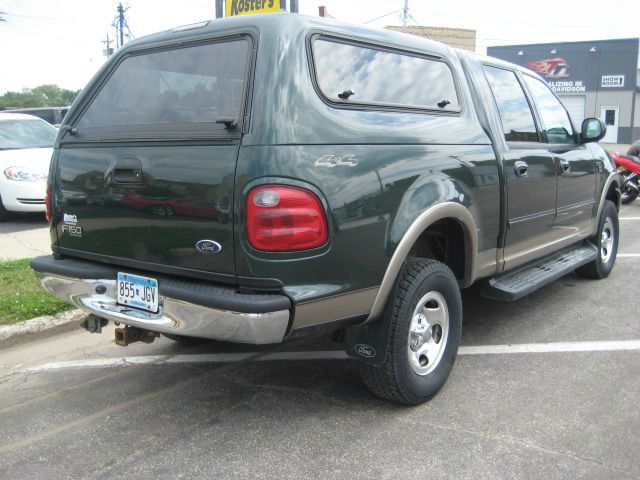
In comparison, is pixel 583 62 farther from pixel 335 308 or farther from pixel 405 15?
pixel 335 308

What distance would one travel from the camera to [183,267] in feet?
9.66

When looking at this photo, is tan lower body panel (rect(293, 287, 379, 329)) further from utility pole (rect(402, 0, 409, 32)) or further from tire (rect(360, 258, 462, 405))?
utility pole (rect(402, 0, 409, 32))

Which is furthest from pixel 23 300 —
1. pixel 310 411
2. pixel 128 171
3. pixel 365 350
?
pixel 365 350

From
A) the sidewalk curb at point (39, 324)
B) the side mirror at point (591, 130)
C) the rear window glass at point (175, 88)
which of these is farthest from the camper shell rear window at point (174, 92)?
A: the side mirror at point (591, 130)

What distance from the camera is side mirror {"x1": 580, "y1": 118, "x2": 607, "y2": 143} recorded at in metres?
5.13

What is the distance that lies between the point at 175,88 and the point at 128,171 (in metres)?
0.52

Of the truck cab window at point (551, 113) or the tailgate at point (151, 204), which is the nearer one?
the tailgate at point (151, 204)

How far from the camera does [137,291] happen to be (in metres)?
3.08

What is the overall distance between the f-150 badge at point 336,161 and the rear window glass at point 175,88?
0.43 meters

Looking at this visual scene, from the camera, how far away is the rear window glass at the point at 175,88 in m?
3.01

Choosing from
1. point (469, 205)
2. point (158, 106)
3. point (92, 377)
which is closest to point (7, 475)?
point (92, 377)

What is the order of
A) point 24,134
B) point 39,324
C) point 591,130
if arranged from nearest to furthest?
point 39,324 → point 591,130 → point 24,134

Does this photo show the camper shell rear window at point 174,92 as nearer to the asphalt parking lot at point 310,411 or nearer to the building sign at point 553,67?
the asphalt parking lot at point 310,411

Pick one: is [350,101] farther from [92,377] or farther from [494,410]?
[92,377]
